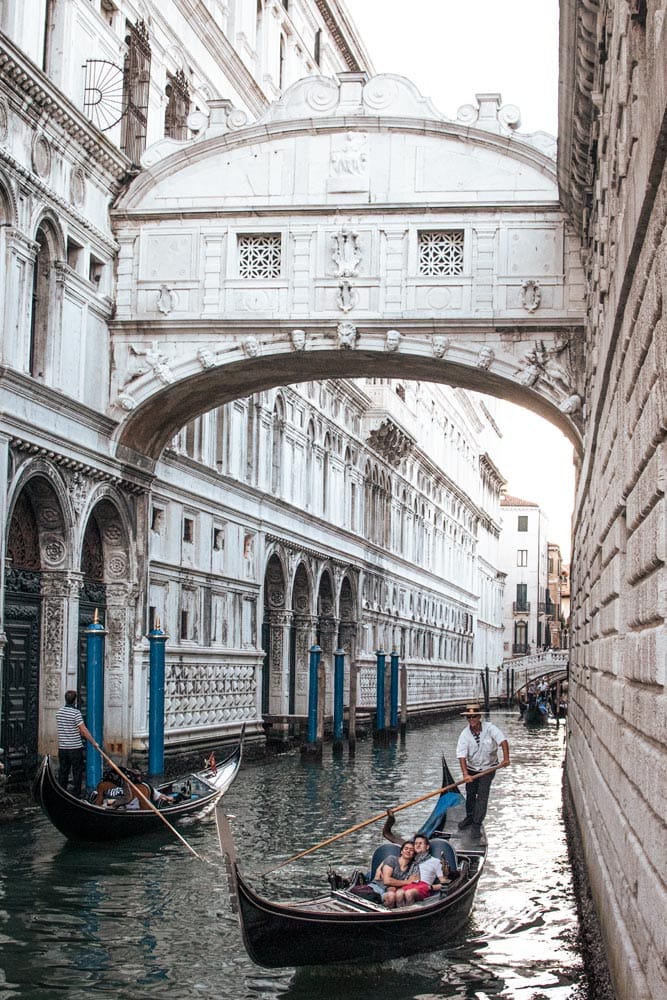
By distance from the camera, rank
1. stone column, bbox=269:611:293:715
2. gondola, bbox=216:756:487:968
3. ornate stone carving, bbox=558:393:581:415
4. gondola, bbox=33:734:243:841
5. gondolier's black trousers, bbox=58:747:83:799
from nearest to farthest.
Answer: gondola, bbox=216:756:487:968, gondola, bbox=33:734:243:841, gondolier's black trousers, bbox=58:747:83:799, ornate stone carving, bbox=558:393:581:415, stone column, bbox=269:611:293:715

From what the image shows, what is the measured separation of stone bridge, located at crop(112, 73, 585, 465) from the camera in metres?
15.3

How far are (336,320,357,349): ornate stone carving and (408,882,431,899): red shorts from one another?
27.8ft

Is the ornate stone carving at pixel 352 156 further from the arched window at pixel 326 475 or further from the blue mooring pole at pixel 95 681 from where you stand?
the arched window at pixel 326 475

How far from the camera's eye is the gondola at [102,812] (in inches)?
428

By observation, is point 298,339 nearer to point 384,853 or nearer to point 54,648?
point 54,648

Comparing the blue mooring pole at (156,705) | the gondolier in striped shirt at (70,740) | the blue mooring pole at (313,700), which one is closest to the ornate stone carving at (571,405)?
the blue mooring pole at (156,705)

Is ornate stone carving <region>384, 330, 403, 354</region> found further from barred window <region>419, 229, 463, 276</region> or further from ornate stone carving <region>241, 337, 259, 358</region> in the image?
ornate stone carving <region>241, 337, 259, 358</region>

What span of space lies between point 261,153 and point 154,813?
7588 mm

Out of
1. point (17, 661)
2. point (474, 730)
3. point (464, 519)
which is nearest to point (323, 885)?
point (474, 730)

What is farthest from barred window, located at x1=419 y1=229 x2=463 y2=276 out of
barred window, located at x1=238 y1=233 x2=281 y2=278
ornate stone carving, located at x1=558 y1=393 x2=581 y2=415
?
ornate stone carving, located at x1=558 y1=393 x2=581 y2=415

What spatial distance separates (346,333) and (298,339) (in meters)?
0.53

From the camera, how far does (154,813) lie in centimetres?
1156

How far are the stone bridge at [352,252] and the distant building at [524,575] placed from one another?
5997cm

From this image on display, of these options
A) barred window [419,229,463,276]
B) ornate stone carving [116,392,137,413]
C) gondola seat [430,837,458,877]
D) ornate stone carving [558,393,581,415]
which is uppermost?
barred window [419,229,463,276]
